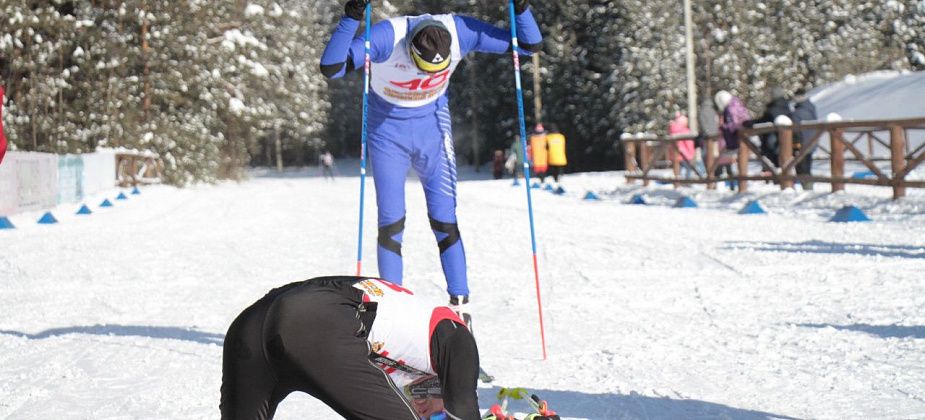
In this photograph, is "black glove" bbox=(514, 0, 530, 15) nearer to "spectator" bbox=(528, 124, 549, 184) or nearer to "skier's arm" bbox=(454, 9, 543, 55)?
"skier's arm" bbox=(454, 9, 543, 55)

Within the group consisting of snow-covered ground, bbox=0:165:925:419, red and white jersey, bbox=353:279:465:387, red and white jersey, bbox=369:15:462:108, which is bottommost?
snow-covered ground, bbox=0:165:925:419

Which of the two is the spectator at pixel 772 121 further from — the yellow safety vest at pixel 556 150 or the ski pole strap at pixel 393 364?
the ski pole strap at pixel 393 364

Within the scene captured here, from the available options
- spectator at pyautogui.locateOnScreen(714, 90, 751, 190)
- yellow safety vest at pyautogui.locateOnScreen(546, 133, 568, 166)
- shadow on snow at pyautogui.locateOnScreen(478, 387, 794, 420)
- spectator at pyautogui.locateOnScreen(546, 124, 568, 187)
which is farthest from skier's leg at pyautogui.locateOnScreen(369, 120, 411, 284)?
yellow safety vest at pyautogui.locateOnScreen(546, 133, 568, 166)

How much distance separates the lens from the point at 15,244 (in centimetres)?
1265

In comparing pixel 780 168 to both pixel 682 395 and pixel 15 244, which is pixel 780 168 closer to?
pixel 15 244

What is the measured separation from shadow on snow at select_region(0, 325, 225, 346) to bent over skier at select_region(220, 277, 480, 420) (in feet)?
12.0

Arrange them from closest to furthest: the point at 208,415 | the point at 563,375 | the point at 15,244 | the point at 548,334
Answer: the point at 208,415 → the point at 563,375 → the point at 548,334 → the point at 15,244

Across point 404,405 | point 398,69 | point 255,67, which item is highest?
point 255,67

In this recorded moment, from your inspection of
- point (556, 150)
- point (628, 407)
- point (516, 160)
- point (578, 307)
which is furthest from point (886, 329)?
point (516, 160)

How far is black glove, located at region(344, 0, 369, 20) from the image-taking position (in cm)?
535

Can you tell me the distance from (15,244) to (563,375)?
941 cm

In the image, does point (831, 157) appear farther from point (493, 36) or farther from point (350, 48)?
point (350, 48)

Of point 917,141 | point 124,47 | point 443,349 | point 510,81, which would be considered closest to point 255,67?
point 124,47

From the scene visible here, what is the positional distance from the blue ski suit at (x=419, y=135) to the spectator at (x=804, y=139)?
38.6ft
